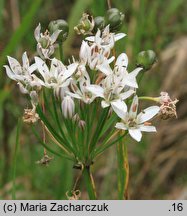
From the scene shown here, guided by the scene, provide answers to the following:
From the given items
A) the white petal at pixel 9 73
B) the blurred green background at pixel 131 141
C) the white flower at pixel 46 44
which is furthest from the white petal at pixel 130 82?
the blurred green background at pixel 131 141

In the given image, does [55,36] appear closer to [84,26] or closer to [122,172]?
[84,26]

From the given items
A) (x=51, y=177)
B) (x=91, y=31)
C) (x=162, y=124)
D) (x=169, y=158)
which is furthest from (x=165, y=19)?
(x=91, y=31)

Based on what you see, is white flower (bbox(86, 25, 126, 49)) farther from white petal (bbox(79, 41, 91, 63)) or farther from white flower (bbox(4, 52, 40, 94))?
white flower (bbox(4, 52, 40, 94))

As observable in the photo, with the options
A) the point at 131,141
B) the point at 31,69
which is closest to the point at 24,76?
the point at 31,69

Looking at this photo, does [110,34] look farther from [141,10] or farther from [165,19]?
[165,19]

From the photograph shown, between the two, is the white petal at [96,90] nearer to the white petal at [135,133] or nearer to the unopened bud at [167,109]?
the white petal at [135,133]

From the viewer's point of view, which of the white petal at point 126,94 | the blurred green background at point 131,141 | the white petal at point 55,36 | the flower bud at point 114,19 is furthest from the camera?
the blurred green background at point 131,141

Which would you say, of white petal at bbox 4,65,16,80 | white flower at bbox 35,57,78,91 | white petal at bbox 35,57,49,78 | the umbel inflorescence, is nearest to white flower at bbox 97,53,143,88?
the umbel inflorescence

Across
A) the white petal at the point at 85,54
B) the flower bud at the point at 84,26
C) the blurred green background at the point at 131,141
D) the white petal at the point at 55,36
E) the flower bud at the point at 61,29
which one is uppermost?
the blurred green background at the point at 131,141
